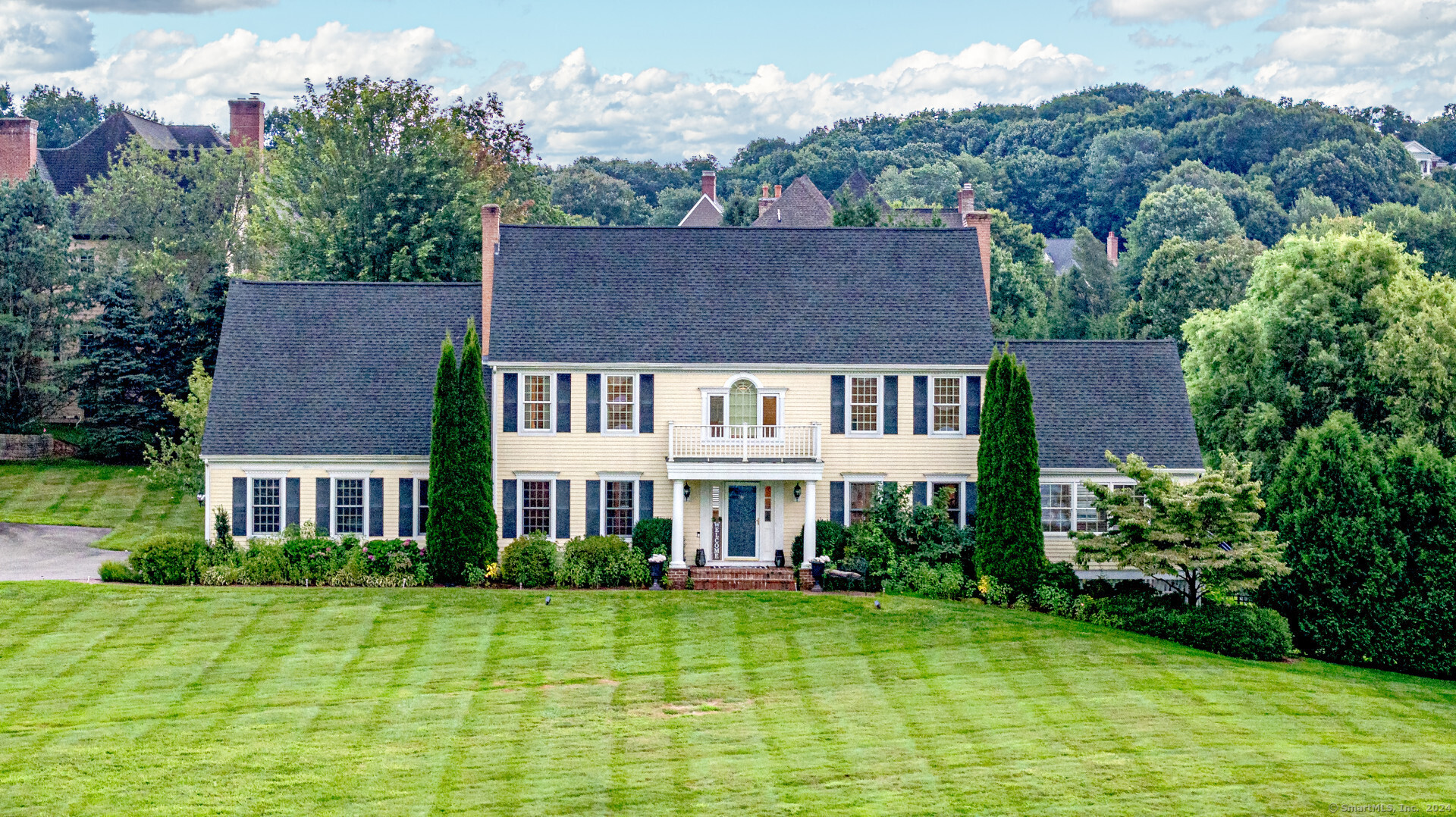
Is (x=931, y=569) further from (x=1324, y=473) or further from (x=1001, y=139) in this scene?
(x=1001, y=139)

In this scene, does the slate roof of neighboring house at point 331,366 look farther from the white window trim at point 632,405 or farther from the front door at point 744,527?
the front door at point 744,527

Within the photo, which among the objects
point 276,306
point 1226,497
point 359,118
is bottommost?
point 1226,497

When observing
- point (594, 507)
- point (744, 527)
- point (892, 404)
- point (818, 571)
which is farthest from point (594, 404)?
point (892, 404)

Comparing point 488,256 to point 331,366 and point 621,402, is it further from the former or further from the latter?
point 621,402

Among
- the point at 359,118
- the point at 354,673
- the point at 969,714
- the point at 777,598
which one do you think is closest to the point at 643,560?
the point at 777,598

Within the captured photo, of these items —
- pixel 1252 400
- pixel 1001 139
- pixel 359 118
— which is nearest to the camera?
pixel 1252 400

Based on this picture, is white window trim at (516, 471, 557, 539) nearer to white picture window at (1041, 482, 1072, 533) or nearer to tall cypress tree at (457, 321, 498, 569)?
tall cypress tree at (457, 321, 498, 569)

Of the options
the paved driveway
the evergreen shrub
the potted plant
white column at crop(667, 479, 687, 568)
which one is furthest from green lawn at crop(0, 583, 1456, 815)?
the paved driveway
